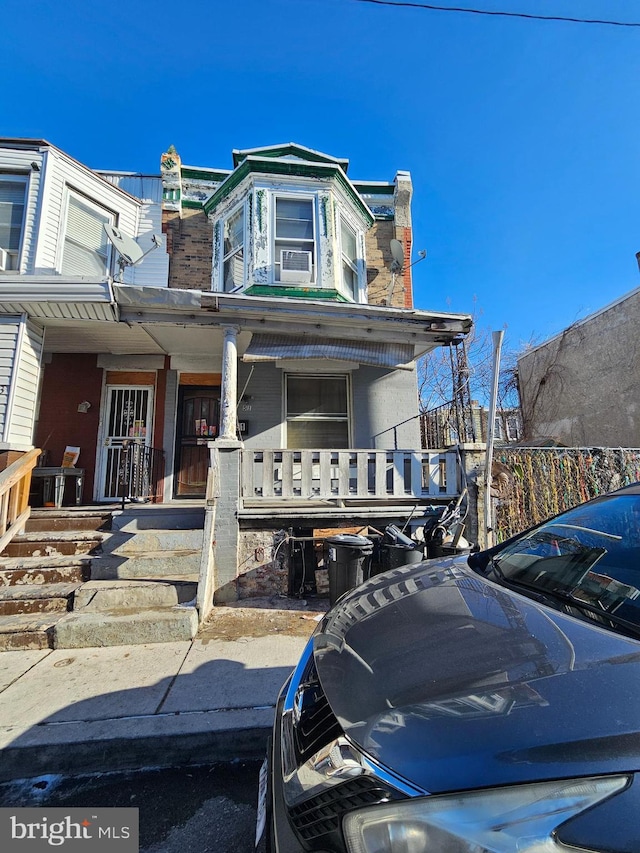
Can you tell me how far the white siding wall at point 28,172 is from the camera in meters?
6.92

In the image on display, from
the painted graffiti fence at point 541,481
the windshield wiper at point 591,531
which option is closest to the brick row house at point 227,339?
the painted graffiti fence at point 541,481

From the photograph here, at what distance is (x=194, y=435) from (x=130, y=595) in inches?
147

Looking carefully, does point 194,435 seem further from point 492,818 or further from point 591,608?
point 492,818

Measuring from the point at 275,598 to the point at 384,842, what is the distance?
177 inches

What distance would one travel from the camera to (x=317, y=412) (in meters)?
7.75

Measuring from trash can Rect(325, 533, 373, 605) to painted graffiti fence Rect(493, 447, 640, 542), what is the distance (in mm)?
2866

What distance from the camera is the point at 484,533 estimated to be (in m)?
5.70

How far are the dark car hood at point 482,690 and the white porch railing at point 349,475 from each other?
12.6 ft

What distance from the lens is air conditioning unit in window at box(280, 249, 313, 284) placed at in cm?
754

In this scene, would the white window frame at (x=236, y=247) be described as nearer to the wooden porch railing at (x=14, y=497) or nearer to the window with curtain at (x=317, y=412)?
the window with curtain at (x=317, y=412)

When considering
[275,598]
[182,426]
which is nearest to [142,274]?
[182,426]

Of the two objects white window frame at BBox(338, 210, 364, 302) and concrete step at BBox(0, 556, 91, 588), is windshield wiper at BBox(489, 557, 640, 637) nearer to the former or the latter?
concrete step at BBox(0, 556, 91, 588)

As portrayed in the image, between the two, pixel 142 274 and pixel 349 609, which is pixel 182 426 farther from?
pixel 349 609

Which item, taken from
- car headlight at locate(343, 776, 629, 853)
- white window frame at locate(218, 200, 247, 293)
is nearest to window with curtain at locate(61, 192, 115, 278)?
white window frame at locate(218, 200, 247, 293)
